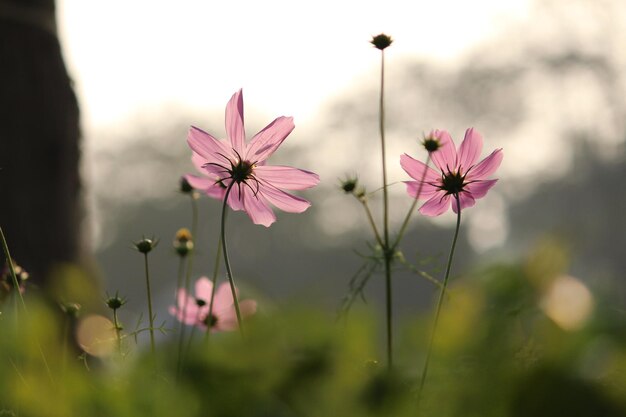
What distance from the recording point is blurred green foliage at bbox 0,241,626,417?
28 centimetres

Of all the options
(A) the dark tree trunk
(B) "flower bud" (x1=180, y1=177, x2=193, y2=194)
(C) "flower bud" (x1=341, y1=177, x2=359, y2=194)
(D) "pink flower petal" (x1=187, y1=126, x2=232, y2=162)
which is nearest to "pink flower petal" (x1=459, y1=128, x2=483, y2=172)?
(C) "flower bud" (x1=341, y1=177, x2=359, y2=194)

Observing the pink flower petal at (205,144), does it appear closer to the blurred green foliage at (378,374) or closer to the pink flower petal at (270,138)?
the pink flower petal at (270,138)

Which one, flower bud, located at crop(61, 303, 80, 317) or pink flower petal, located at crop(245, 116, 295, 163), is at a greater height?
pink flower petal, located at crop(245, 116, 295, 163)

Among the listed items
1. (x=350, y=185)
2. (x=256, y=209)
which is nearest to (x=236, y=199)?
(x=256, y=209)

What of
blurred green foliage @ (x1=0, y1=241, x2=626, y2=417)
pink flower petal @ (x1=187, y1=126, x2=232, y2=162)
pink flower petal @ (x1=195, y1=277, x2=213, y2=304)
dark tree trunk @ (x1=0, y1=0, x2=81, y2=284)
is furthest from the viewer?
dark tree trunk @ (x1=0, y1=0, x2=81, y2=284)

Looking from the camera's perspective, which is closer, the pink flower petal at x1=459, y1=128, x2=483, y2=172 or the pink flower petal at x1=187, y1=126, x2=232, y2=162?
the pink flower petal at x1=187, y1=126, x2=232, y2=162

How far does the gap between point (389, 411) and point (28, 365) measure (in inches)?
7.5

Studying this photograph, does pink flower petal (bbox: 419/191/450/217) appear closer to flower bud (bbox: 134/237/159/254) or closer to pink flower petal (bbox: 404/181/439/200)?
pink flower petal (bbox: 404/181/439/200)

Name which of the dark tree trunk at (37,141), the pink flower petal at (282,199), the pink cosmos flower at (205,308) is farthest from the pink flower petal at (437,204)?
the dark tree trunk at (37,141)

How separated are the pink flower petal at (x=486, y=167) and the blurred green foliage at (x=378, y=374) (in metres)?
0.47

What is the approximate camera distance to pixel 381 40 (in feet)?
3.16

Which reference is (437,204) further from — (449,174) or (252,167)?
(252,167)

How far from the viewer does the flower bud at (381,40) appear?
3.15 ft

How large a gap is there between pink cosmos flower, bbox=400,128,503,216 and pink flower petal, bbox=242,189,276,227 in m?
0.13
